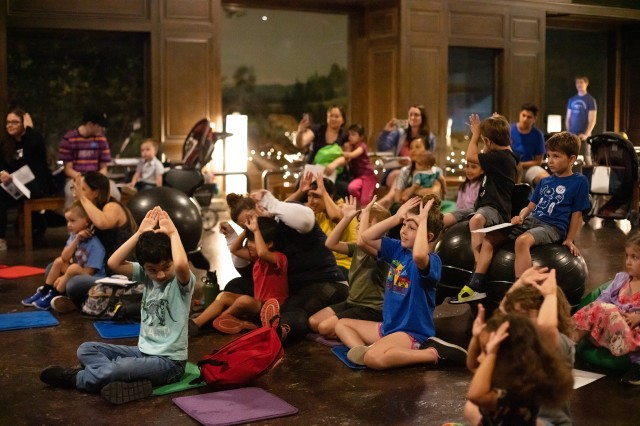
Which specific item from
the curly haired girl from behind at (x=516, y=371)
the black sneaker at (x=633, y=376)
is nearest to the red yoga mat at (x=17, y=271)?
the black sneaker at (x=633, y=376)

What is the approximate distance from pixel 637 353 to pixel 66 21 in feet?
31.3

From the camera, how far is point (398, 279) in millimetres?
5141

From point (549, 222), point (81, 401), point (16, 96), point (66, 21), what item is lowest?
point (81, 401)

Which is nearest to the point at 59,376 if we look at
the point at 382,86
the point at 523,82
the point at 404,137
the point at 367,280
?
the point at 367,280

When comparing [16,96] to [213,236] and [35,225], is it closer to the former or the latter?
[35,225]

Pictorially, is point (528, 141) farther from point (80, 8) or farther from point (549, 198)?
point (80, 8)

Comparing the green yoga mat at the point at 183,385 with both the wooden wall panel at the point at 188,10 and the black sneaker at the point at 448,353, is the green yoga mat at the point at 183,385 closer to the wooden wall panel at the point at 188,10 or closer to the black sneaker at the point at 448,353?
the black sneaker at the point at 448,353

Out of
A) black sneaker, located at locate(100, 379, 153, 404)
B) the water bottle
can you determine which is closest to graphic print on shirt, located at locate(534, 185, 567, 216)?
the water bottle

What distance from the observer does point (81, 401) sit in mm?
4543

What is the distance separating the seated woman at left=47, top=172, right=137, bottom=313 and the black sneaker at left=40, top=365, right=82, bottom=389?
5.56 feet

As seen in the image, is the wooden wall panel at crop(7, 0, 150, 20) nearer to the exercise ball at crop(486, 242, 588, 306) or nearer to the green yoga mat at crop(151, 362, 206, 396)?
the exercise ball at crop(486, 242, 588, 306)

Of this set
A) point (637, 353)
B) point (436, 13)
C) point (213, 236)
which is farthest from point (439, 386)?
point (436, 13)

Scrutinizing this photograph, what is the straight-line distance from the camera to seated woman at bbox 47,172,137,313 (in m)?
6.48

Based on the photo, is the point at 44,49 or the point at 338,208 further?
the point at 44,49
